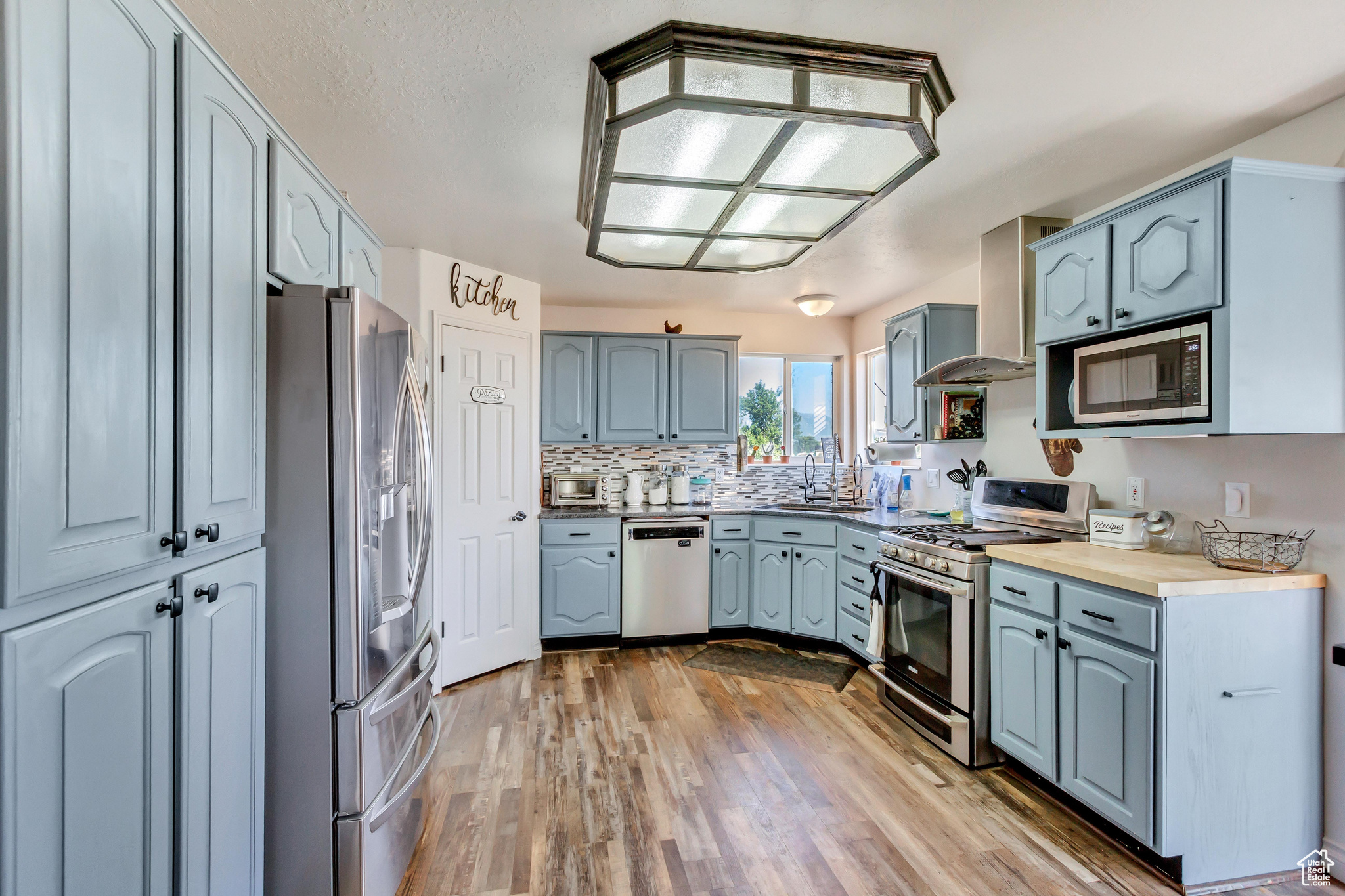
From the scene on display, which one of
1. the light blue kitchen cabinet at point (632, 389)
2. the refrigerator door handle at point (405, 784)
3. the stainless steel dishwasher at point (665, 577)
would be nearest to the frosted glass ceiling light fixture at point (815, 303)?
the light blue kitchen cabinet at point (632, 389)

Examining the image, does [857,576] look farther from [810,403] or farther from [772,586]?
[810,403]

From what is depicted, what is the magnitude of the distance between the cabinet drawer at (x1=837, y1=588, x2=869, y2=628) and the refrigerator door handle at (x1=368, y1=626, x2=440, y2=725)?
2.36m

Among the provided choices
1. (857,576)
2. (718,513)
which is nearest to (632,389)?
(718,513)

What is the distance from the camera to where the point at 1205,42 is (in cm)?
159

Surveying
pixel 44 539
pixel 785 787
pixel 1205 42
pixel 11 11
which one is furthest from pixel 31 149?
pixel 785 787

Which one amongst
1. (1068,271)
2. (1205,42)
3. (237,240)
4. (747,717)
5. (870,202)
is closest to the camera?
(237,240)

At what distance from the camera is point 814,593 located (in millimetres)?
3936

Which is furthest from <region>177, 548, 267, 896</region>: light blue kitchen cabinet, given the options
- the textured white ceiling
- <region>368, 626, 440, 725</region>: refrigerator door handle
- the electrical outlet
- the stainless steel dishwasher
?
the electrical outlet

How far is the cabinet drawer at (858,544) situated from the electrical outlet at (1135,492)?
1.17 metres

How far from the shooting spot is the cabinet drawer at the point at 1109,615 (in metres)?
1.82

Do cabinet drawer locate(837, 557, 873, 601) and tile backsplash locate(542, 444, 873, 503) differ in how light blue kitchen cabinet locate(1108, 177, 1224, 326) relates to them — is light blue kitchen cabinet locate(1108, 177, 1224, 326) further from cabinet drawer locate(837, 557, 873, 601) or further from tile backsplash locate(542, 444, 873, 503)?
tile backsplash locate(542, 444, 873, 503)

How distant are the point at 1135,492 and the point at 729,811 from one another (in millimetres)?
2045

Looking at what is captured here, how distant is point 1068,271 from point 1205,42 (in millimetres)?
898

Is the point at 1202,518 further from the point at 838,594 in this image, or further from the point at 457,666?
the point at 457,666
